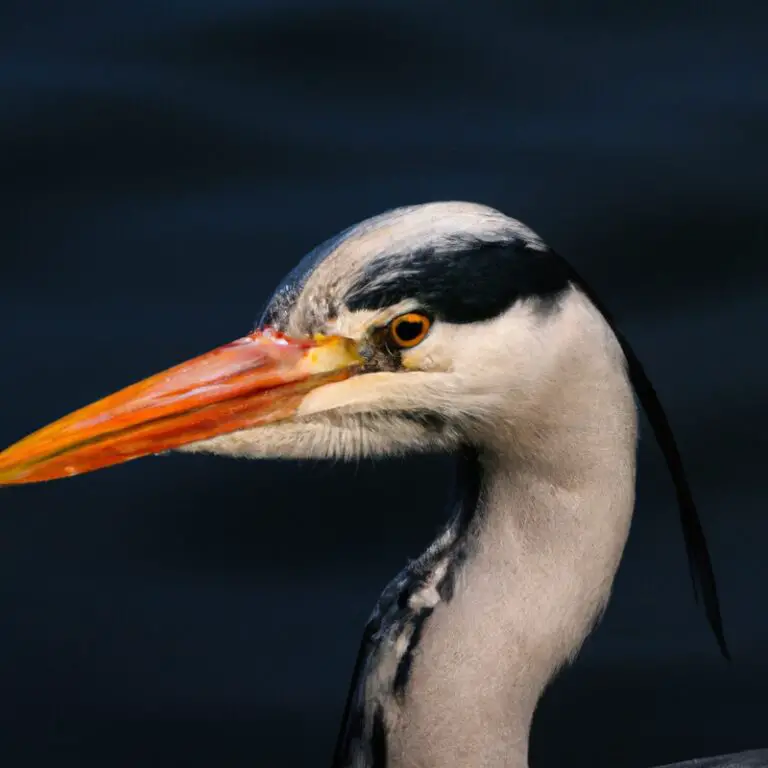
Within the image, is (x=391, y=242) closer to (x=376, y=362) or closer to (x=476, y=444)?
(x=376, y=362)

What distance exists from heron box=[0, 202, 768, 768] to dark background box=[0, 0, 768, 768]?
3.85 feet

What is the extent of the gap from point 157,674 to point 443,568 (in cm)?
144

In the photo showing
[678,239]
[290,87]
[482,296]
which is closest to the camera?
[482,296]

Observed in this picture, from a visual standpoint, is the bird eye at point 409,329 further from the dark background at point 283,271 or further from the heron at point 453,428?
the dark background at point 283,271

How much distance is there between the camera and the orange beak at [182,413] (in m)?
2.46

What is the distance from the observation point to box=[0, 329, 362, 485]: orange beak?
8.06 feet

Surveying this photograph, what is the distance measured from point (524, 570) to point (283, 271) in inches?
81.9

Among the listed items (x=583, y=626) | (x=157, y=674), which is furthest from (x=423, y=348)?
(x=157, y=674)

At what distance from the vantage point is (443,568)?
2.56m

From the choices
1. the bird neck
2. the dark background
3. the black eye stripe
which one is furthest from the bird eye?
the dark background

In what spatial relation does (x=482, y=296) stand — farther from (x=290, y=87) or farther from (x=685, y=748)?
(x=290, y=87)

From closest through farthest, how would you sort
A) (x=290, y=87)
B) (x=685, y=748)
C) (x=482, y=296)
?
(x=482, y=296), (x=685, y=748), (x=290, y=87)

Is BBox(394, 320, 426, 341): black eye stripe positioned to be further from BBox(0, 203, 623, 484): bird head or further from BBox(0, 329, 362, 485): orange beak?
BBox(0, 329, 362, 485): orange beak

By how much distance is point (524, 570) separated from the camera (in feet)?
8.22
